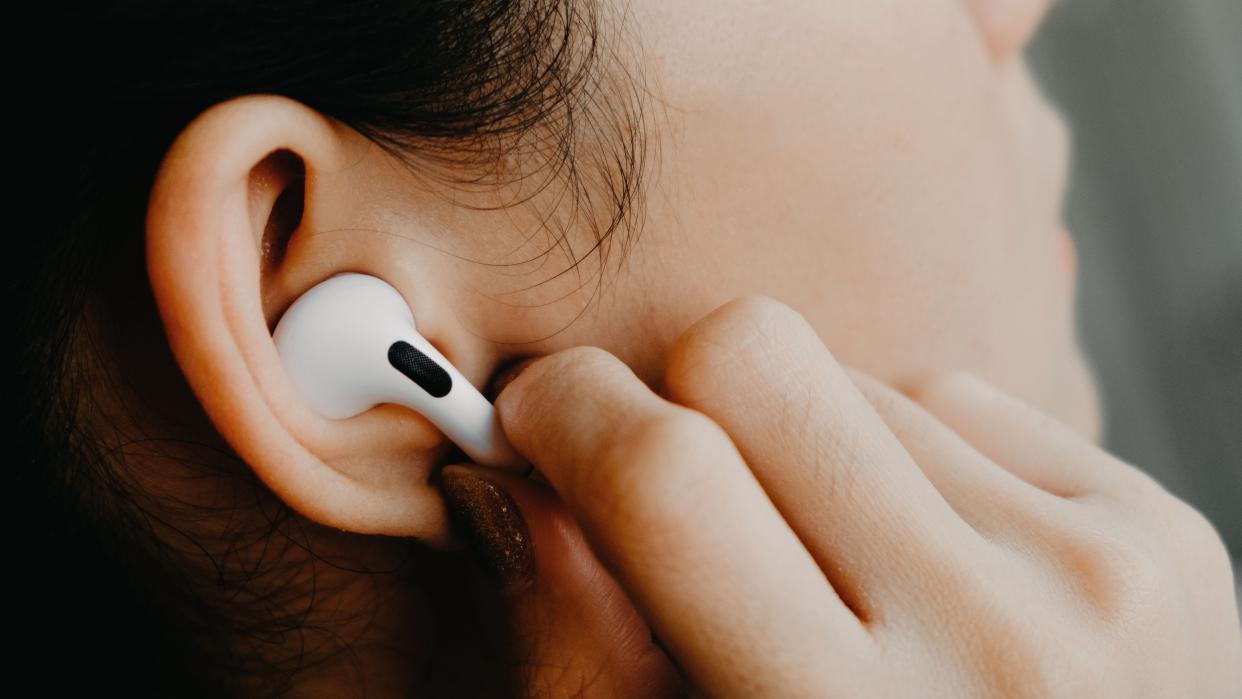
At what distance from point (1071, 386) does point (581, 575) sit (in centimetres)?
72

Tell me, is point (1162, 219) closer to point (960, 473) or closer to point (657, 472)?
point (960, 473)

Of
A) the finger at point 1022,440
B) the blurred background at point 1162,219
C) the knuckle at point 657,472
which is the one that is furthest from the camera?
the blurred background at point 1162,219

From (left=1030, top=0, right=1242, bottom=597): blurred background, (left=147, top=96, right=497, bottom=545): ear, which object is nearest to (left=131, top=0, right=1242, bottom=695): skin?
(left=147, top=96, right=497, bottom=545): ear

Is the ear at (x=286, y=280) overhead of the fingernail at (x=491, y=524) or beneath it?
overhead

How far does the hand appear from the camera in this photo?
0.50 meters

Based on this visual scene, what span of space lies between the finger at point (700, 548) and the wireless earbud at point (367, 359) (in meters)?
0.08

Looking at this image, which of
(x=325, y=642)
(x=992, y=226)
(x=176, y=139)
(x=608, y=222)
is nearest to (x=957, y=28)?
(x=992, y=226)

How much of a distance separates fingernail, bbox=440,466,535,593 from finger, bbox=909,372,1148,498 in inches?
15.5

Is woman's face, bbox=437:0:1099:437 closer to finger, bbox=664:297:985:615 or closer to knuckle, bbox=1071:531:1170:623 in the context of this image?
finger, bbox=664:297:985:615

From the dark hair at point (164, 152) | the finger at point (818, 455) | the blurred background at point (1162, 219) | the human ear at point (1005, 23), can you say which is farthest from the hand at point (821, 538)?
the blurred background at point (1162, 219)

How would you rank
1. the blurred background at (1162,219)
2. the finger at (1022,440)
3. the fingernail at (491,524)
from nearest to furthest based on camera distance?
1. the fingernail at (491,524)
2. the finger at (1022,440)
3. the blurred background at (1162,219)

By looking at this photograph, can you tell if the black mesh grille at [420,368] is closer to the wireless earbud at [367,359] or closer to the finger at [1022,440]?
the wireless earbud at [367,359]

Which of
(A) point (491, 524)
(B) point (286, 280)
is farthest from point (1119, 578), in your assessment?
(B) point (286, 280)

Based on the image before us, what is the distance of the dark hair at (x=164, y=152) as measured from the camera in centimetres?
52
